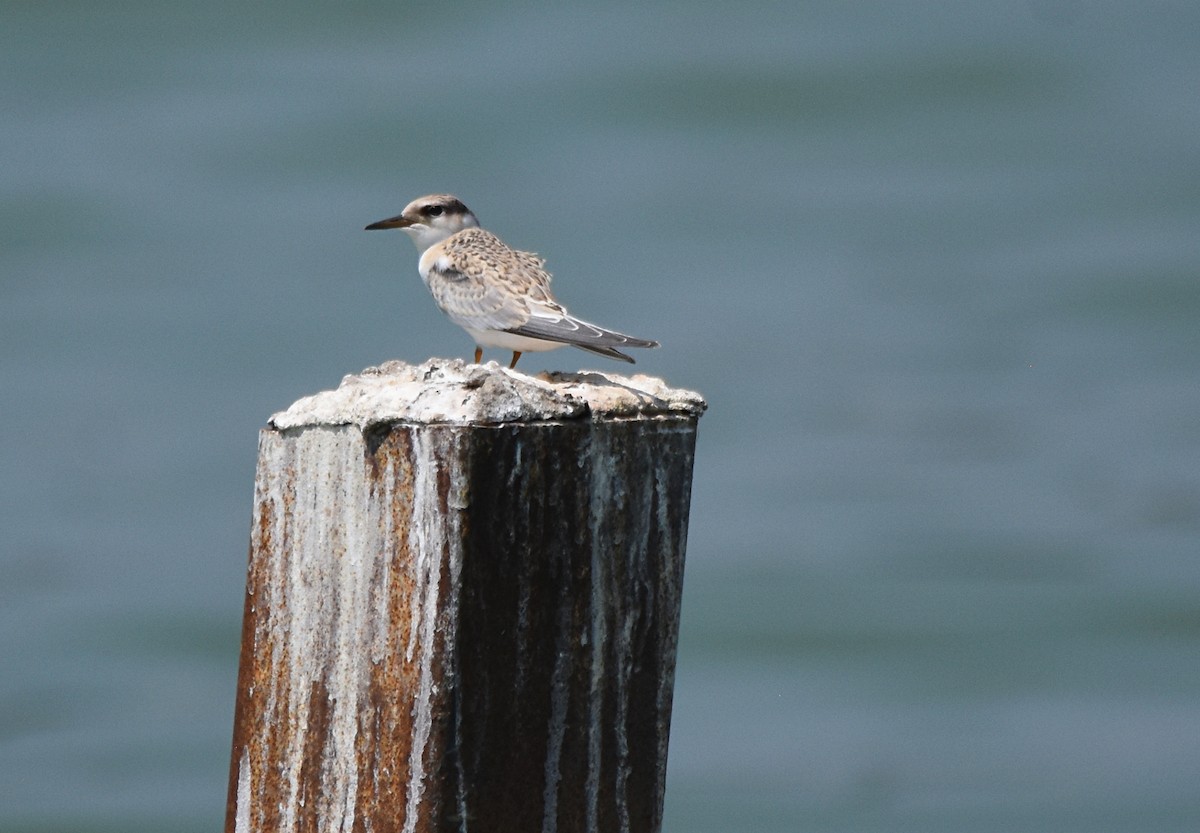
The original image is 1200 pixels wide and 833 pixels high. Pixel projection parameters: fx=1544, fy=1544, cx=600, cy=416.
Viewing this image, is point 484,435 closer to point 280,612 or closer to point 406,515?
point 406,515

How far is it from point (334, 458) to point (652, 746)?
74 centimetres

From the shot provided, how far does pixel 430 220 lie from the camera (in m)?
6.34

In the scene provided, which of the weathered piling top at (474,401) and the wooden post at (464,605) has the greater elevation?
the weathered piling top at (474,401)

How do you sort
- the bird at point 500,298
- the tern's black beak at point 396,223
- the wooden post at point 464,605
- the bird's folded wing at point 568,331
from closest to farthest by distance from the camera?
1. the wooden post at point 464,605
2. the bird's folded wing at point 568,331
3. the bird at point 500,298
4. the tern's black beak at point 396,223

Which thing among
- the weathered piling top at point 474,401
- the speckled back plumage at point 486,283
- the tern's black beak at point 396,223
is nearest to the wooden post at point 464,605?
the weathered piling top at point 474,401

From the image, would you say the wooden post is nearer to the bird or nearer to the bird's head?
the bird

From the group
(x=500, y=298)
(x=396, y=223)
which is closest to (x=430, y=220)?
(x=396, y=223)

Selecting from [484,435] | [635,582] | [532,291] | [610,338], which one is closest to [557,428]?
[484,435]

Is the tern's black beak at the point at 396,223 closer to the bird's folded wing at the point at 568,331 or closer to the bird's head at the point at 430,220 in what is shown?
the bird's head at the point at 430,220

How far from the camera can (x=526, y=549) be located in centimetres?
240

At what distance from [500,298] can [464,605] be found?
2831 millimetres

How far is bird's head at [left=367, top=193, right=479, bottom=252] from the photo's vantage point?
6336 mm

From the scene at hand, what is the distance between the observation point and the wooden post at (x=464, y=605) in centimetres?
237

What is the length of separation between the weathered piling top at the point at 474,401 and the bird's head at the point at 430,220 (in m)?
3.69
